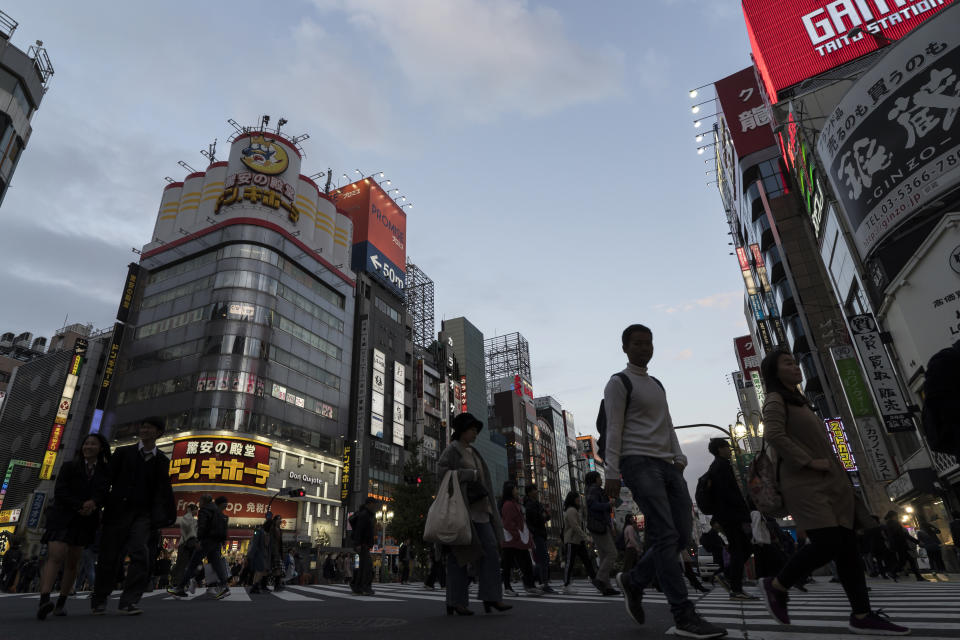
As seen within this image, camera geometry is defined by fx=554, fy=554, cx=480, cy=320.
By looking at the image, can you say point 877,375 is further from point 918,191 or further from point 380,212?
point 380,212

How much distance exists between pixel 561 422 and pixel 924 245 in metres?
90.8

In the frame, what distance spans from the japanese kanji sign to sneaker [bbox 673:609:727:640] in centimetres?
3465

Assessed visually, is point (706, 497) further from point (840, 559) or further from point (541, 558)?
point (541, 558)

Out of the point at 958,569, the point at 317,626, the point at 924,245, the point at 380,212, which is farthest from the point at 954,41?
the point at 380,212

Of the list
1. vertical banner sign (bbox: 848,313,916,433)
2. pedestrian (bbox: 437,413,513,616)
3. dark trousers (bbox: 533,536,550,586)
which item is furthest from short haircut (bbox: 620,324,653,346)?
vertical banner sign (bbox: 848,313,916,433)

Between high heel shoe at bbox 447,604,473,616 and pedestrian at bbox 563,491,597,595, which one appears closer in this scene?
high heel shoe at bbox 447,604,473,616

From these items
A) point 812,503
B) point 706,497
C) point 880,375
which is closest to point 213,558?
point 706,497

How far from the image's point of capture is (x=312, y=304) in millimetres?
44469

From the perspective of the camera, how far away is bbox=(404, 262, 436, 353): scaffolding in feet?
207

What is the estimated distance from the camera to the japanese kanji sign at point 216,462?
32.4 meters

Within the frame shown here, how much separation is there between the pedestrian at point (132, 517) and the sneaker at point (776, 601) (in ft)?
15.5

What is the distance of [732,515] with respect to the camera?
5688 millimetres

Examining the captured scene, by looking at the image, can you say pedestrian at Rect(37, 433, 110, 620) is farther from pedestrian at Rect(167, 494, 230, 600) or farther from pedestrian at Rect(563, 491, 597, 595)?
pedestrian at Rect(563, 491, 597, 595)

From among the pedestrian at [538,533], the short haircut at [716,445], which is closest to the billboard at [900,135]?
the short haircut at [716,445]
